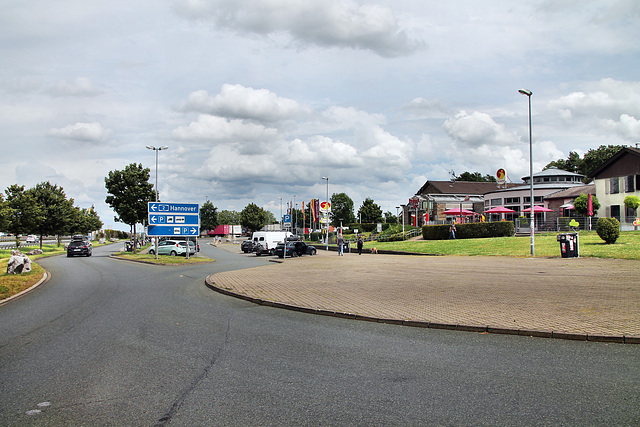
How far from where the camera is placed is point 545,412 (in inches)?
170

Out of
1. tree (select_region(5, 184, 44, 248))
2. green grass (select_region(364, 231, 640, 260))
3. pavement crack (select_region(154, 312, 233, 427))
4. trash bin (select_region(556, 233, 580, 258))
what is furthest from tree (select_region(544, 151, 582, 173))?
pavement crack (select_region(154, 312, 233, 427))

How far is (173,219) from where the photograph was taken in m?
33.1

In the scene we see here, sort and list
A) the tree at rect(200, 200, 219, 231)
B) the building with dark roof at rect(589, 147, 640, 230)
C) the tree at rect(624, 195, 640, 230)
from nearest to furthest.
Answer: the tree at rect(624, 195, 640, 230), the building with dark roof at rect(589, 147, 640, 230), the tree at rect(200, 200, 219, 231)

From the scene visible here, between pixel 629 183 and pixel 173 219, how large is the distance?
3976 centimetres

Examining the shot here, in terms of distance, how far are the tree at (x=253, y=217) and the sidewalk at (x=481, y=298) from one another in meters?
119

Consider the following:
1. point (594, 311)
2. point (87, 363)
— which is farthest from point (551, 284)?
point (87, 363)

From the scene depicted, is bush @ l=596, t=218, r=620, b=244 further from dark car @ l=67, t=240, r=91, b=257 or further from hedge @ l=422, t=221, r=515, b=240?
dark car @ l=67, t=240, r=91, b=257

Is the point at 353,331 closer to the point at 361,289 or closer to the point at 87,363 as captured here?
the point at 87,363

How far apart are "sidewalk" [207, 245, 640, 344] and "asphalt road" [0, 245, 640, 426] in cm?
53

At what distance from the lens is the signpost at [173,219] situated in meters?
32.6

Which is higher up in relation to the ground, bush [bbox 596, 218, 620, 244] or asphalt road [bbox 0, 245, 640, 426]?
bush [bbox 596, 218, 620, 244]

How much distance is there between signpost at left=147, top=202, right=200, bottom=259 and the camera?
1282 inches

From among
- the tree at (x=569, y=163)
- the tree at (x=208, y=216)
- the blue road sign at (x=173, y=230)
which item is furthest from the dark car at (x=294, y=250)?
the tree at (x=208, y=216)

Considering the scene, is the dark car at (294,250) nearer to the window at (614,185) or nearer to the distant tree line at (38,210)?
the distant tree line at (38,210)
